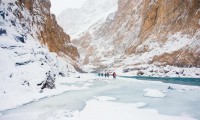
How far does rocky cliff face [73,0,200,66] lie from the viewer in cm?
4853

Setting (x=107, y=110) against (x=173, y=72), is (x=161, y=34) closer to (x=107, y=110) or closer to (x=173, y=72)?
(x=173, y=72)

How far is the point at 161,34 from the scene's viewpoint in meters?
61.8

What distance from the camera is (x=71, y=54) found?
249 ft

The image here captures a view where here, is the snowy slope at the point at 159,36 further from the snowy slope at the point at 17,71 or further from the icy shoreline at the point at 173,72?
the snowy slope at the point at 17,71

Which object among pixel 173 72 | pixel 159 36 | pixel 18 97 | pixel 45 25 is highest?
pixel 45 25

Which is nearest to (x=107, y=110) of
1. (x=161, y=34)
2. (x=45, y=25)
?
(x=45, y=25)

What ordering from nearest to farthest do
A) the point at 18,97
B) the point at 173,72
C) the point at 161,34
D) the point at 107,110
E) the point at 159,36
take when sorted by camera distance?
the point at 107,110 → the point at 18,97 → the point at 173,72 → the point at 161,34 → the point at 159,36

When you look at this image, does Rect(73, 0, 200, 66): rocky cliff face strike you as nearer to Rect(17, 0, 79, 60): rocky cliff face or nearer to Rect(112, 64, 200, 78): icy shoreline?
Rect(112, 64, 200, 78): icy shoreline

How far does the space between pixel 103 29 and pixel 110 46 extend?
28.2m

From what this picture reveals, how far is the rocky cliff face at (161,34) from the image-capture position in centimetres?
4853

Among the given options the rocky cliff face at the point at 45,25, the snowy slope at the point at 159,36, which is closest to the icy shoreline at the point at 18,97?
the rocky cliff face at the point at 45,25

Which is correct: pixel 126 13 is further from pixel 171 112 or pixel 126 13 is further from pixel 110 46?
pixel 171 112

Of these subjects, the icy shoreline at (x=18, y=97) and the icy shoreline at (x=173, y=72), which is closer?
the icy shoreline at (x=18, y=97)

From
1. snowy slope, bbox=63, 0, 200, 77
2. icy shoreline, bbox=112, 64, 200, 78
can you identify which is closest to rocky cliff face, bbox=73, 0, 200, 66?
snowy slope, bbox=63, 0, 200, 77
